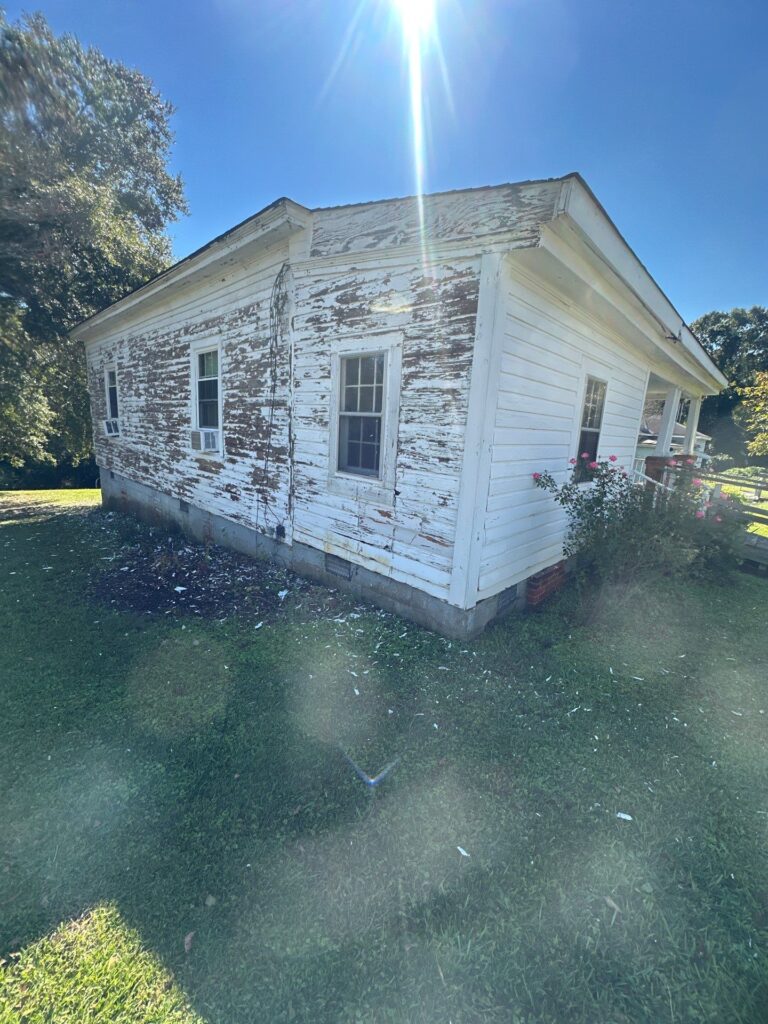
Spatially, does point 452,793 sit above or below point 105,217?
below

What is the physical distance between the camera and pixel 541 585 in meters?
4.91

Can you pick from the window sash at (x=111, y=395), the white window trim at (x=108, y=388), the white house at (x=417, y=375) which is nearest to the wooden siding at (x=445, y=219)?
the white house at (x=417, y=375)

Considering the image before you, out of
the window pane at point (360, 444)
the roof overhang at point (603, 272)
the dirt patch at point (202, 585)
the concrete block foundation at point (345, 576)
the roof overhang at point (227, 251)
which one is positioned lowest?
the dirt patch at point (202, 585)

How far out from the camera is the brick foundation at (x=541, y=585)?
4867 mm

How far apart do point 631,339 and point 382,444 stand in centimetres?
435

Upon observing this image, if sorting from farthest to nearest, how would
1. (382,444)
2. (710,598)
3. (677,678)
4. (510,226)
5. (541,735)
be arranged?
(710,598)
(382,444)
(677,678)
(510,226)
(541,735)

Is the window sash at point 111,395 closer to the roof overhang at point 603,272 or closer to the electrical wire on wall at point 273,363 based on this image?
the electrical wire on wall at point 273,363

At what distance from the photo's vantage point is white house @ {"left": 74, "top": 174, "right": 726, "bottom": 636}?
3504 millimetres

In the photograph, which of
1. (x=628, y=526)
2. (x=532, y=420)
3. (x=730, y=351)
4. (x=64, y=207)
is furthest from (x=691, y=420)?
(x=730, y=351)

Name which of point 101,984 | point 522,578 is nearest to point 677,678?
point 522,578

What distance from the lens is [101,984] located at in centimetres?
160

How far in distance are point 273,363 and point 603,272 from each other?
3.69 metres

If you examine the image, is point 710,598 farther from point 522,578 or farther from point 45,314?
point 45,314

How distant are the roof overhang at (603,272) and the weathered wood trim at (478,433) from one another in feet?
1.33
